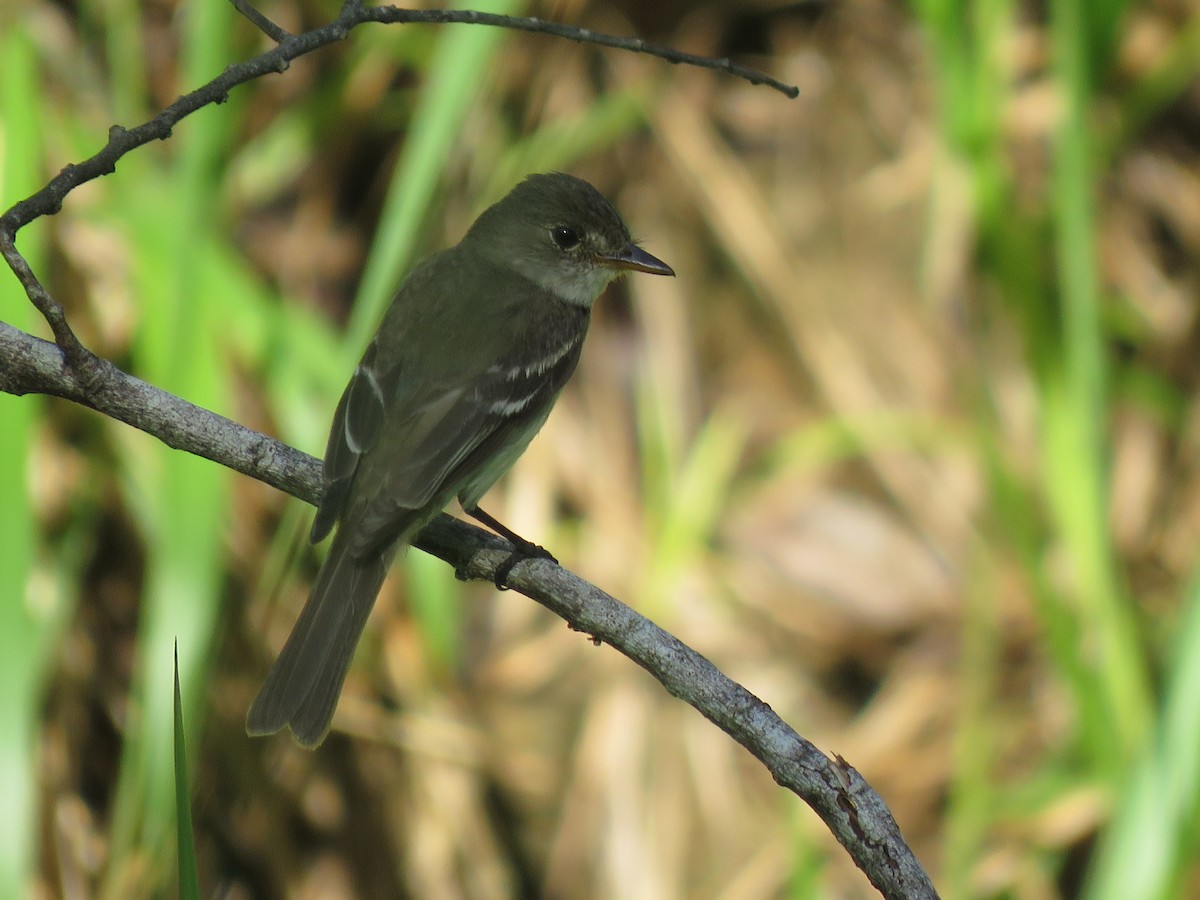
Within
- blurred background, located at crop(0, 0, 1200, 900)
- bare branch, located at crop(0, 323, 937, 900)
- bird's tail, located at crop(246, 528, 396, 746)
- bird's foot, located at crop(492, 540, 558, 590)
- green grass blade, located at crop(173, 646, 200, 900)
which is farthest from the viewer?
blurred background, located at crop(0, 0, 1200, 900)

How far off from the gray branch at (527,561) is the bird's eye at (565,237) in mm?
1455

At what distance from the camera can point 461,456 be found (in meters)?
3.14

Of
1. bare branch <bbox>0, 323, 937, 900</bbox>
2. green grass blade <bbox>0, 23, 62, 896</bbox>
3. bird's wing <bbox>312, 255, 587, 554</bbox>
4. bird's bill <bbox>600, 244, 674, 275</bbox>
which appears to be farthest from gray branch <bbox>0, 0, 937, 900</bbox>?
bird's bill <bbox>600, 244, 674, 275</bbox>

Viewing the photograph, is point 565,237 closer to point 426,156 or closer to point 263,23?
point 426,156

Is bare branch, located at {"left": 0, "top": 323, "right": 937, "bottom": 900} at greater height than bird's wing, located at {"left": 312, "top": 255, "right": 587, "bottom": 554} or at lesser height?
lesser

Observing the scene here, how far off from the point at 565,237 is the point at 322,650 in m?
1.47

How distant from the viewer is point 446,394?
329 centimetres

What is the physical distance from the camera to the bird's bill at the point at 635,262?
3797 mm

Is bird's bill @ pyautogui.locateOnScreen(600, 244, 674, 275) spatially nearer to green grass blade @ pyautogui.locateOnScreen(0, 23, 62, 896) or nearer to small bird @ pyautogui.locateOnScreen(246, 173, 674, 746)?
small bird @ pyautogui.locateOnScreen(246, 173, 674, 746)

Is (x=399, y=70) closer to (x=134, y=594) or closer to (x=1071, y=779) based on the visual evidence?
(x=134, y=594)

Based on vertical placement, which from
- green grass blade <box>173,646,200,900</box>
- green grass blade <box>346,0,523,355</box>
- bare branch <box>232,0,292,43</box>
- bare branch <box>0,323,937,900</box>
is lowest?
green grass blade <box>173,646,200,900</box>

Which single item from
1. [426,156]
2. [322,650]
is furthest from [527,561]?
[426,156]

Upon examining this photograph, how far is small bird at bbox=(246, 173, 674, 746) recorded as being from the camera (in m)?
2.92

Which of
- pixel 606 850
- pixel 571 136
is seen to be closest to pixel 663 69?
pixel 571 136
